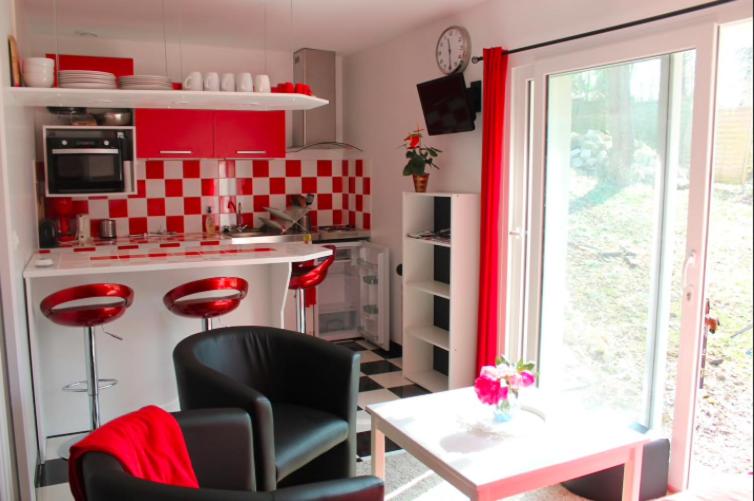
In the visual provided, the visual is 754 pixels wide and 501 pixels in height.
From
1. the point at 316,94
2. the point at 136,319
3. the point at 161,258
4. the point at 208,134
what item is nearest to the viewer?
the point at 161,258

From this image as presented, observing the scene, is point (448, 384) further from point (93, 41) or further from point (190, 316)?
point (93, 41)

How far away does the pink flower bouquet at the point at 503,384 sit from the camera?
2420 millimetres

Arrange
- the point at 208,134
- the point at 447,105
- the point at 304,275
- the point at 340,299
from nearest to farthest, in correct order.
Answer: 1. the point at 304,275
2. the point at 447,105
3. the point at 208,134
4. the point at 340,299

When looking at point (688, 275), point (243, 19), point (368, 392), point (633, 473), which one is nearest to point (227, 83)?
point (243, 19)

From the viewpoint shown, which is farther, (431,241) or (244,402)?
(431,241)

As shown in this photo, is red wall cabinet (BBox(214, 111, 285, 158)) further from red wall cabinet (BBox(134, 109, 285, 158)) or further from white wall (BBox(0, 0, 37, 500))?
white wall (BBox(0, 0, 37, 500))

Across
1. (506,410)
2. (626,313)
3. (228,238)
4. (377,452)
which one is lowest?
(377,452)

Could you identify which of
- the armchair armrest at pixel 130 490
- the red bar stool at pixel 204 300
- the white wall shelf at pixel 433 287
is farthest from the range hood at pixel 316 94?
the armchair armrest at pixel 130 490

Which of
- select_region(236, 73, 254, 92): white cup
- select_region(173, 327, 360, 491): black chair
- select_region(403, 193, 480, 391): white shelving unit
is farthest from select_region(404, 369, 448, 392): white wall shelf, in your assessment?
select_region(236, 73, 254, 92): white cup

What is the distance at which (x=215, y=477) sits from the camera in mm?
2086

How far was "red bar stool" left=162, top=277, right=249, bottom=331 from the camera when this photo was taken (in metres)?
3.46

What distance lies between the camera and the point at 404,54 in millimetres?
4973

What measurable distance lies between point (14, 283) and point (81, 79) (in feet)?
3.63

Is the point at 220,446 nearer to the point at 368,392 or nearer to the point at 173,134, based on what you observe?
the point at 368,392
